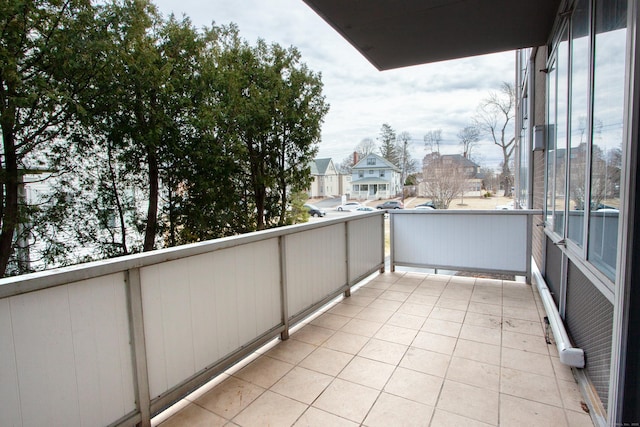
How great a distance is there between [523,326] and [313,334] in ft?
6.51

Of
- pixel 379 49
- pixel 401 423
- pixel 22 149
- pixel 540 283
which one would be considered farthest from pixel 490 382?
pixel 22 149

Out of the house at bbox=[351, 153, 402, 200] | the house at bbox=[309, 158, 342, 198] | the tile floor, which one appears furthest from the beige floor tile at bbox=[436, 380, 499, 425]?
the house at bbox=[309, 158, 342, 198]

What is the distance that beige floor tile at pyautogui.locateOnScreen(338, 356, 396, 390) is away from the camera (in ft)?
7.33

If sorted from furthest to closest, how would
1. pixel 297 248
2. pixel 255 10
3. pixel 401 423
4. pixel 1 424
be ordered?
pixel 255 10 → pixel 297 248 → pixel 401 423 → pixel 1 424

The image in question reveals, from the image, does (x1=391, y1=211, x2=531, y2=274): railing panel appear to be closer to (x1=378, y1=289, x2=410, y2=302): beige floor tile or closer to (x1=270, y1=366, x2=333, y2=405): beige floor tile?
(x1=378, y1=289, x2=410, y2=302): beige floor tile

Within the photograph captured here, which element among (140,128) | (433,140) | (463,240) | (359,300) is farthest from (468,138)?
(359,300)

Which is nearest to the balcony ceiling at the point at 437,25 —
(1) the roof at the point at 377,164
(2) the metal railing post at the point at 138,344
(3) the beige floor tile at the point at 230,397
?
(2) the metal railing post at the point at 138,344

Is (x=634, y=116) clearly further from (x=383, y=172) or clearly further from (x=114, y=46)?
(x=383, y=172)

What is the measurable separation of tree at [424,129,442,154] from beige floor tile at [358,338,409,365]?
46.1 ft

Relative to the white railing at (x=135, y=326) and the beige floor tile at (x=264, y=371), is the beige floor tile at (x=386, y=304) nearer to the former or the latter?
the white railing at (x=135, y=326)

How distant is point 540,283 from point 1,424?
4485 mm

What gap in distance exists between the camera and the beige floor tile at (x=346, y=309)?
3500 mm

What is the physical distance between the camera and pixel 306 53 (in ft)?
33.1

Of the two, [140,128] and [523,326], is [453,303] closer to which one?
[523,326]
